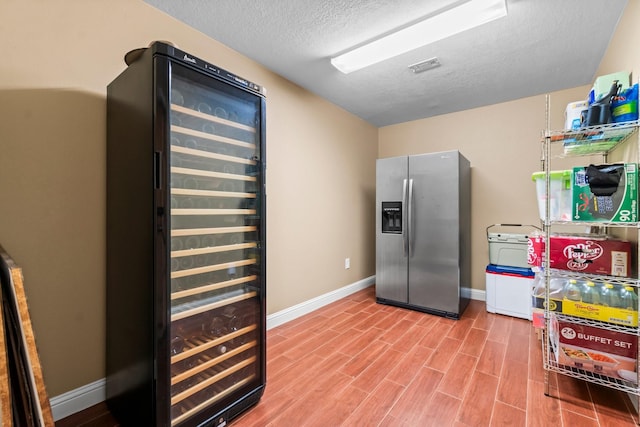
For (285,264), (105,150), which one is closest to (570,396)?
(285,264)

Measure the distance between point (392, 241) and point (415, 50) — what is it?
2.00 metres

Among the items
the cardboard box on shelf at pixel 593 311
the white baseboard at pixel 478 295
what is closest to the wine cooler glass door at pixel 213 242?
the cardboard box on shelf at pixel 593 311

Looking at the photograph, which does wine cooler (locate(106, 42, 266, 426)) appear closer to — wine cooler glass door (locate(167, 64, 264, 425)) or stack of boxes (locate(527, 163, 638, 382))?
wine cooler glass door (locate(167, 64, 264, 425))

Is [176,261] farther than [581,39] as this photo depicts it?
No

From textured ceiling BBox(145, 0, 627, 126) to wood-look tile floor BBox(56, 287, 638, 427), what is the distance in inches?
96.6

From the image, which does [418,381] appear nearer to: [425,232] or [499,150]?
[425,232]

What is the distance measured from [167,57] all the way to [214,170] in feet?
2.00

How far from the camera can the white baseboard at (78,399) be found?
1.49 meters

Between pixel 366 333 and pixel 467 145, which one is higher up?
pixel 467 145

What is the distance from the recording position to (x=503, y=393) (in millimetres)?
1744

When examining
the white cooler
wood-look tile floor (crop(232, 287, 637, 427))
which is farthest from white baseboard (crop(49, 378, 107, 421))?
the white cooler

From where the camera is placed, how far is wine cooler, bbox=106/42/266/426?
1235 millimetres

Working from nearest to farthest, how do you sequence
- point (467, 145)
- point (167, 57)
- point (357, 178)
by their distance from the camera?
point (167, 57) → point (467, 145) → point (357, 178)

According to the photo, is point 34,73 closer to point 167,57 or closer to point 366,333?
point 167,57
